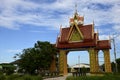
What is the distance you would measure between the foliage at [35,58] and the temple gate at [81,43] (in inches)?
184

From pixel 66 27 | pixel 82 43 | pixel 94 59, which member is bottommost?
pixel 94 59

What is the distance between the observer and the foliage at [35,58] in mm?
41375

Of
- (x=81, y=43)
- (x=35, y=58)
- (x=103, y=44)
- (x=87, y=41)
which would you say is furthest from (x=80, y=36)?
(x=35, y=58)

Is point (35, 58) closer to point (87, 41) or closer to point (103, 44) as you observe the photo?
point (87, 41)

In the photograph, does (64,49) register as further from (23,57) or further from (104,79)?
(104,79)

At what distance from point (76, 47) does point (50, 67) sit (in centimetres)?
799

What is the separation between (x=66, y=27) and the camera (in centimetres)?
5156

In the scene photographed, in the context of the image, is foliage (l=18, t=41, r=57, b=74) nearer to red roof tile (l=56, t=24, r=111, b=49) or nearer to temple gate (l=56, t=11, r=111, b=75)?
temple gate (l=56, t=11, r=111, b=75)

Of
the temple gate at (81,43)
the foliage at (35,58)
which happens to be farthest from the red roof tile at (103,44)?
the foliage at (35,58)

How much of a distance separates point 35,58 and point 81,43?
1093 cm

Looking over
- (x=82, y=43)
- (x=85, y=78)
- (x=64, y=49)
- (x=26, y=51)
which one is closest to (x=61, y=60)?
(x=64, y=49)

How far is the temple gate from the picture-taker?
4581cm

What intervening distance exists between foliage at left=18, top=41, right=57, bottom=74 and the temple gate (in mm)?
4668

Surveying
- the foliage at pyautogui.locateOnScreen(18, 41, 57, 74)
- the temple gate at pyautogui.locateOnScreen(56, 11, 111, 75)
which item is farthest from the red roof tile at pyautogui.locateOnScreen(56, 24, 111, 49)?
the foliage at pyautogui.locateOnScreen(18, 41, 57, 74)
